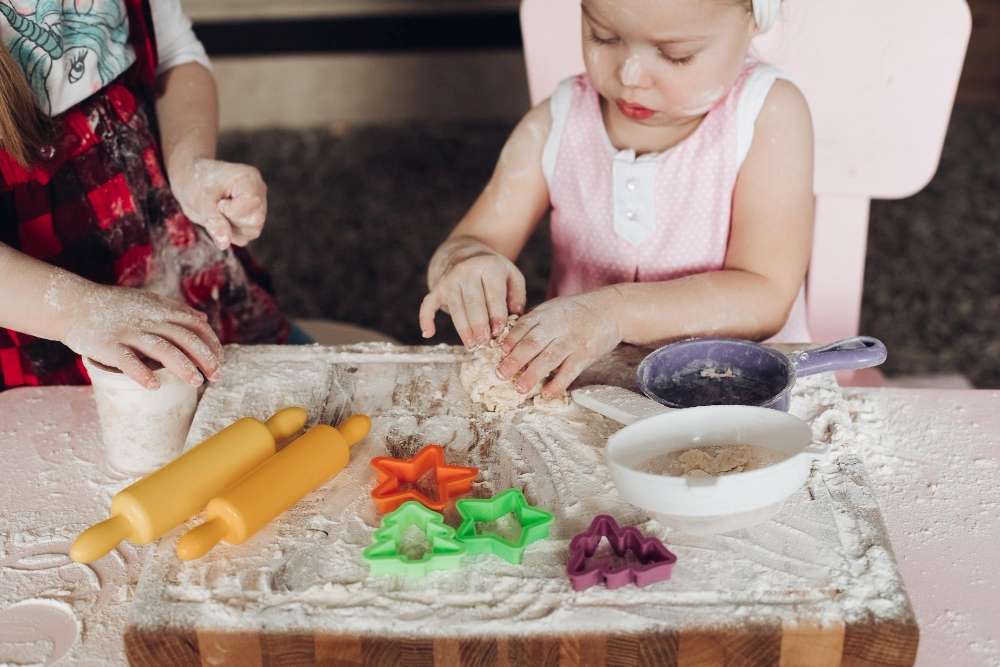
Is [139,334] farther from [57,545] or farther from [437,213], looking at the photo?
[437,213]

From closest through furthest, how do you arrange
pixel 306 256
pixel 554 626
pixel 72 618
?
pixel 554 626 → pixel 72 618 → pixel 306 256

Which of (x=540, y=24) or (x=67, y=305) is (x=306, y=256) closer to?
(x=540, y=24)

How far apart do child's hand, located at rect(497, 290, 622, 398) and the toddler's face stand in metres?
0.25

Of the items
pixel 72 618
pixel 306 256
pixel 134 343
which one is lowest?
pixel 306 256

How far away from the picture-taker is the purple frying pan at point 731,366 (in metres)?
1.02

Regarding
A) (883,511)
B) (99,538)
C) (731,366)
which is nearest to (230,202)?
(99,538)

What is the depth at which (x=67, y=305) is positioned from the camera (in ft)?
3.49

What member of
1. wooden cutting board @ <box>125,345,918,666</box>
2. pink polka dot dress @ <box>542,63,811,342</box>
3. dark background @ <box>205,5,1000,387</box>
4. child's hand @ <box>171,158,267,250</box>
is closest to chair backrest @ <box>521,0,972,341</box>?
pink polka dot dress @ <box>542,63,811,342</box>

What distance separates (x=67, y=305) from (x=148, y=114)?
1.45 ft

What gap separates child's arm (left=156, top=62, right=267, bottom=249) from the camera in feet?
3.84

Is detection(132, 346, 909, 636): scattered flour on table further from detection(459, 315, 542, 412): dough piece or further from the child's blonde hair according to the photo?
the child's blonde hair

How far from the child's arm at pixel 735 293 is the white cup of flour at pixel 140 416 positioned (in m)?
0.32

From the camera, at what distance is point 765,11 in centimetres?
113

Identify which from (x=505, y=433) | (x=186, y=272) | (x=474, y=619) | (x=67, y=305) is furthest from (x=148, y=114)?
(x=474, y=619)
